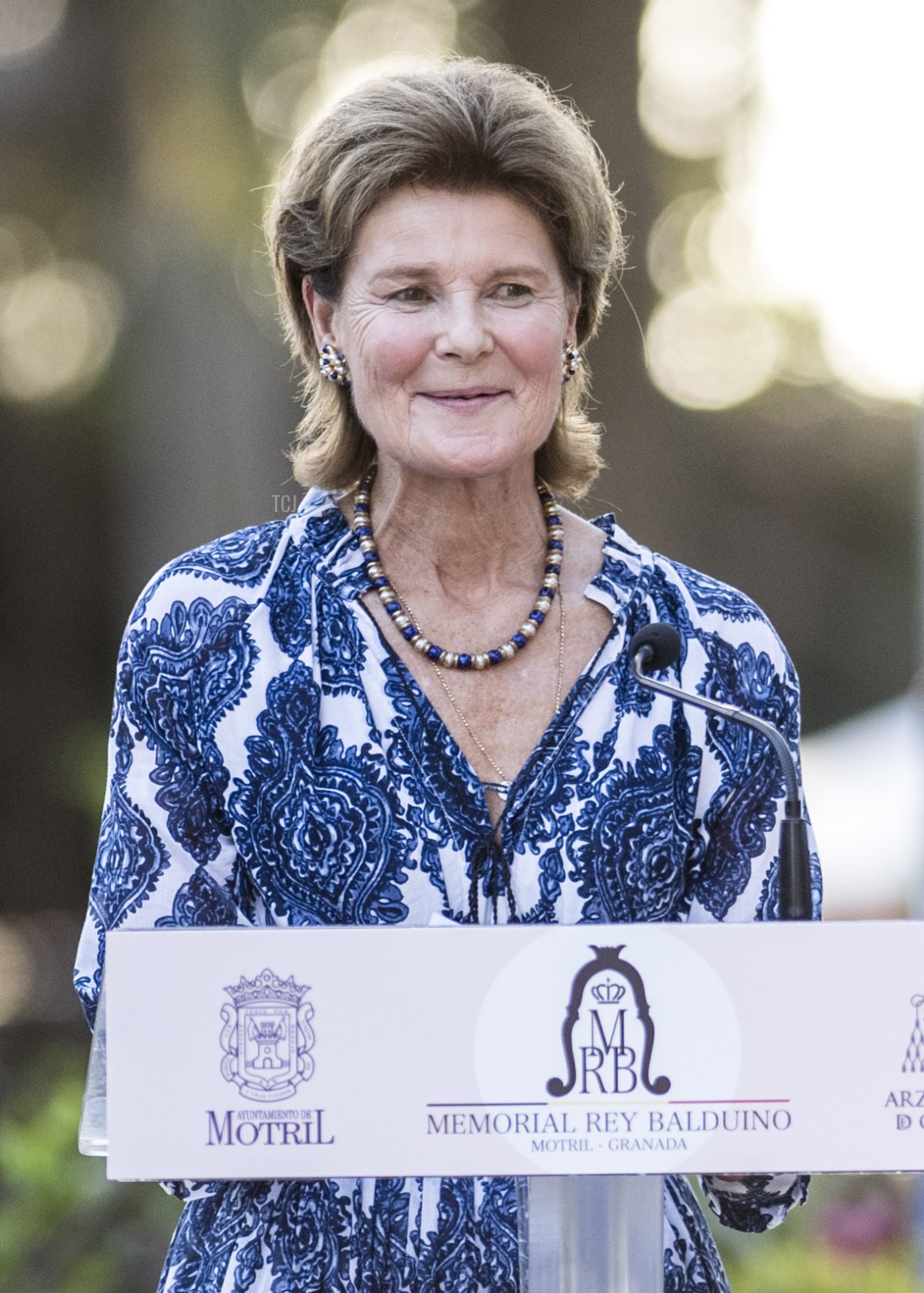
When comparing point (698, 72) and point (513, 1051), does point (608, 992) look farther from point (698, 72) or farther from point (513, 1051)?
point (698, 72)

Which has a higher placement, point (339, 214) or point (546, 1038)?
point (339, 214)

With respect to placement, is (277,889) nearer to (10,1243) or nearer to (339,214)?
(339,214)

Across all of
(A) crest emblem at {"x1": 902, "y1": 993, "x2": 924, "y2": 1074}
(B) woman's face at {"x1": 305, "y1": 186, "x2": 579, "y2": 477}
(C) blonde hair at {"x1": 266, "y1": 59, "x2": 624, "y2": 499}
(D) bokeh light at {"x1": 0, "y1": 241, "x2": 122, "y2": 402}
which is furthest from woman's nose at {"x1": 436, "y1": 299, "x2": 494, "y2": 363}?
(D) bokeh light at {"x1": 0, "y1": 241, "x2": 122, "y2": 402}

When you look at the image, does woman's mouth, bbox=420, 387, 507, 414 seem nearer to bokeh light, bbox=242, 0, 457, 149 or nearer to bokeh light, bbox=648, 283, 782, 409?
bokeh light, bbox=242, 0, 457, 149

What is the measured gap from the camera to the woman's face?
6.37 feet

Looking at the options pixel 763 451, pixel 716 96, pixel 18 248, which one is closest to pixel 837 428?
pixel 763 451

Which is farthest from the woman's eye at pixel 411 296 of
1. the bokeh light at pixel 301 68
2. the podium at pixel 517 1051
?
the bokeh light at pixel 301 68

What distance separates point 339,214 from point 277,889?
778mm

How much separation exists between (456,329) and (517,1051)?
0.88 metres

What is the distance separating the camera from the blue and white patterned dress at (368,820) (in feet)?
5.96

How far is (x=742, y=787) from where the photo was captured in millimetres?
1985

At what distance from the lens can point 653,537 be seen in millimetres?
5945

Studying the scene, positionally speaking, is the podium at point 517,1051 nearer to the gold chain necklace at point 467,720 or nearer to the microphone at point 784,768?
the microphone at point 784,768

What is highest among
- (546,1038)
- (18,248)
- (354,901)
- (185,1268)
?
(18,248)
